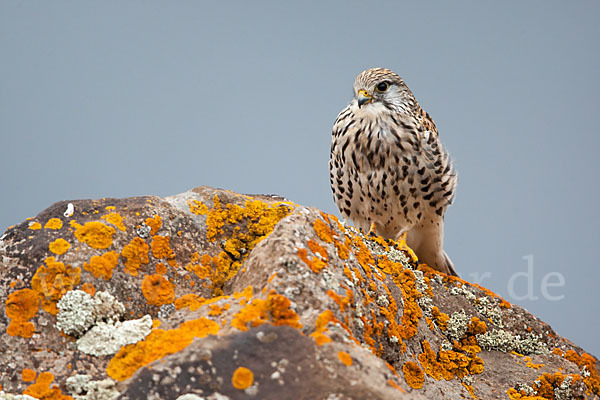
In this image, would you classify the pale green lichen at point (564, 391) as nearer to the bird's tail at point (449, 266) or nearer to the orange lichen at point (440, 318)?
the orange lichen at point (440, 318)

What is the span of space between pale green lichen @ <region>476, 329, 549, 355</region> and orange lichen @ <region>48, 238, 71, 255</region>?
2586 millimetres

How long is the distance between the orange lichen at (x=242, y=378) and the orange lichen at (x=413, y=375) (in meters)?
1.10

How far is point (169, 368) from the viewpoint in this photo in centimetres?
191

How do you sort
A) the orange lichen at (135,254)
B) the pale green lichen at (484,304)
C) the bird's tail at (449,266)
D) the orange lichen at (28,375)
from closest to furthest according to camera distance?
the orange lichen at (28,375), the orange lichen at (135,254), the pale green lichen at (484,304), the bird's tail at (449,266)

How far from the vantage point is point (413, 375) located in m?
2.72

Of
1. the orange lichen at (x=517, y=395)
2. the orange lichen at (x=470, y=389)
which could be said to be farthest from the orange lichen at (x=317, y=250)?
the orange lichen at (x=517, y=395)

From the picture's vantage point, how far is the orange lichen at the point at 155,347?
6.57 feet

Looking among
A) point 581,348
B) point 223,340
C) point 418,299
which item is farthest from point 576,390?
point 223,340

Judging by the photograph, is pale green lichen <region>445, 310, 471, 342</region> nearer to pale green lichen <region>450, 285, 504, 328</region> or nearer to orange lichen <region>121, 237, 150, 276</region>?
pale green lichen <region>450, 285, 504, 328</region>

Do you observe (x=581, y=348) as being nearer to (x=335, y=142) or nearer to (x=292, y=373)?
(x=335, y=142)

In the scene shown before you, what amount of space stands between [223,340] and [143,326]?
1.41ft

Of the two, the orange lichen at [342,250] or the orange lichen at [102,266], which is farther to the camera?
the orange lichen at [342,250]

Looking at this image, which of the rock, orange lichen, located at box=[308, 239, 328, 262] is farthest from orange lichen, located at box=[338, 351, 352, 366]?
orange lichen, located at box=[308, 239, 328, 262]

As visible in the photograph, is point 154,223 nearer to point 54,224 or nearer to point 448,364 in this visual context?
point 54,224
